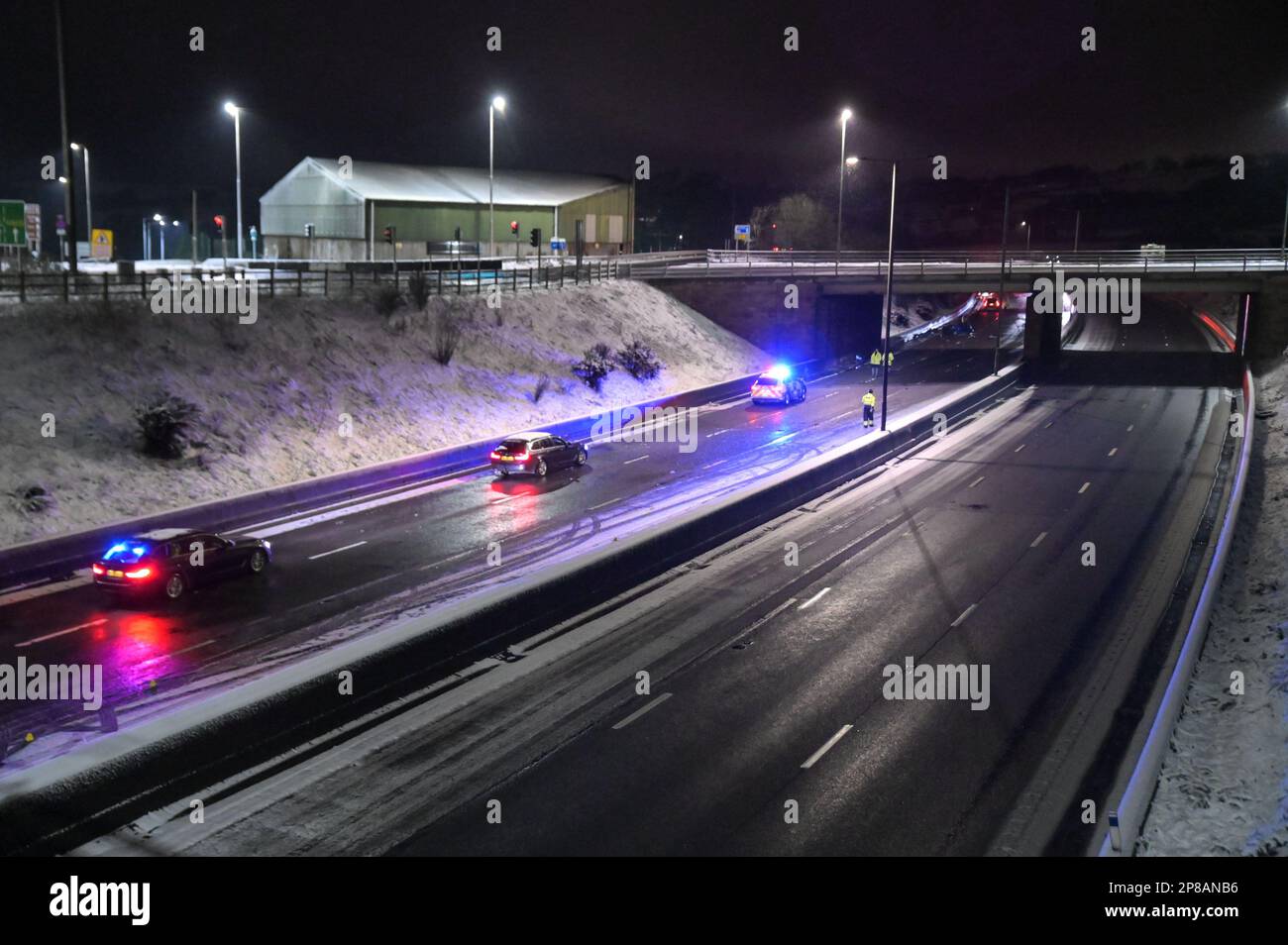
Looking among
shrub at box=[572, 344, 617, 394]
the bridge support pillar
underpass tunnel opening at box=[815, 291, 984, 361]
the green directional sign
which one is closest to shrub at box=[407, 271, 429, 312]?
shrub at box=[572, 344, 617, 394]

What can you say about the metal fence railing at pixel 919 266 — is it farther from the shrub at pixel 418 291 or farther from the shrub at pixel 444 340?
the shrub at pixel 418 291

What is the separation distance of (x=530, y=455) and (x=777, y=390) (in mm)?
17595

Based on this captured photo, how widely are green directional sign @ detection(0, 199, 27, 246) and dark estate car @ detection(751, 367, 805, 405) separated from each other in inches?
1110

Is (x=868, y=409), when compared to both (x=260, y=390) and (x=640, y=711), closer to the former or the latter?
(x=260, y=390)

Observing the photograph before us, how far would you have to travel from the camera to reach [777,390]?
46062 millimetres

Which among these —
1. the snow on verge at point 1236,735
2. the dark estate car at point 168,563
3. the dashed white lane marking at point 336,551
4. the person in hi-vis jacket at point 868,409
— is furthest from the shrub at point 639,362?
the dark estate car at point 168,563

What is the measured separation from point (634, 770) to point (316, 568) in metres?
11.3

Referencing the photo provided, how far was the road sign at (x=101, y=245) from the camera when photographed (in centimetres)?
4938

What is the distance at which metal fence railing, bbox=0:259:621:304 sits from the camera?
32594 millimetres

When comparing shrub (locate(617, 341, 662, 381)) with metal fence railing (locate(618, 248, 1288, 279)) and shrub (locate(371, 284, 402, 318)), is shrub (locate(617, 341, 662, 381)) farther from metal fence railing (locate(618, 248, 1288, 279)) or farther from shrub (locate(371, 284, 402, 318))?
shrub (locate(371, 284, 402, 318))

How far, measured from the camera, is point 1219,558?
67.4ft

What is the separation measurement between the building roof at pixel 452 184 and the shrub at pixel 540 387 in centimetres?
3037

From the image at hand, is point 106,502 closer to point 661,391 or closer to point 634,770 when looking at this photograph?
point 634,770
